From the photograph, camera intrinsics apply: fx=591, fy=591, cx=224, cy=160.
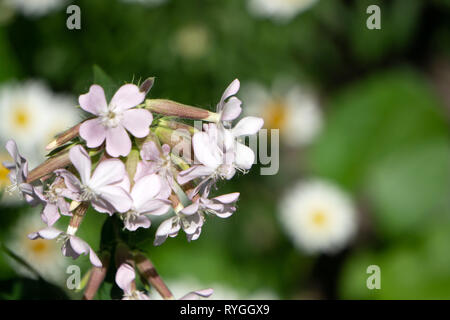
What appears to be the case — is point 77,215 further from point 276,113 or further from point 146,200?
point 276,113

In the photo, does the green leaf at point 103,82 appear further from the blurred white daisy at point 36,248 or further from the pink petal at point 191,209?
the blurred white daisy at point 36,248

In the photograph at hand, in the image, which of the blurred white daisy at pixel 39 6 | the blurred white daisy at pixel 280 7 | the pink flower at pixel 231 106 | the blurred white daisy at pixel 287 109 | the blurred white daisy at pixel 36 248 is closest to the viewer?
the pink flower at pixel 231 106

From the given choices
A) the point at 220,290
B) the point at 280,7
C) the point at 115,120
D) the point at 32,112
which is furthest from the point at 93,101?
the point at 280,7

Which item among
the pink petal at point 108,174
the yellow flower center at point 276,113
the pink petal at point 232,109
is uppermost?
the yellow flower center at point 276,113

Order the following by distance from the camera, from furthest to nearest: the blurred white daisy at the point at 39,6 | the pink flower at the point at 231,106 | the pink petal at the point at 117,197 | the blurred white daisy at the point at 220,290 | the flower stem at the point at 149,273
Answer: the blurred white daisy at the point at 39,6
the blurred white daisy at the point at 220,290
the flower stem at the point at 149,273
the pink flower at the point at 231,106
the pink petal at the point at 117,197

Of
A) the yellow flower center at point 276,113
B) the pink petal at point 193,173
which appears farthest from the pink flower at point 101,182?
the yellow flower center at point 276,113

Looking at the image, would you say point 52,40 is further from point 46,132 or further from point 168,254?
point 168,254

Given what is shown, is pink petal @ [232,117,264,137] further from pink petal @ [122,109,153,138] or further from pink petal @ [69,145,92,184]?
pink petal @ [69,145,92,184]
